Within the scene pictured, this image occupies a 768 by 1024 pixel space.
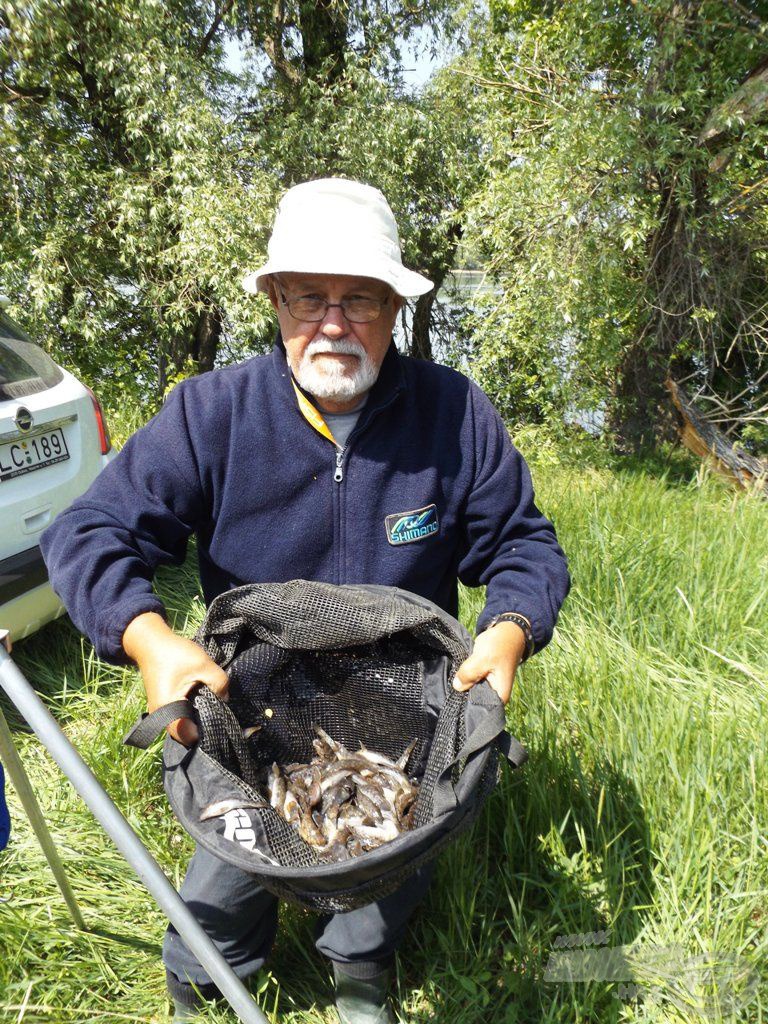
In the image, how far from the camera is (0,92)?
7664 mm

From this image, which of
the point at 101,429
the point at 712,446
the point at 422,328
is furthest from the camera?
the point at 422,328

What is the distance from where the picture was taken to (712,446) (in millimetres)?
6953

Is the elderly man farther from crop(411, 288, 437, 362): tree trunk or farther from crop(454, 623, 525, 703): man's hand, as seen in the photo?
crop(411, 288, 437, 362): tree trunk

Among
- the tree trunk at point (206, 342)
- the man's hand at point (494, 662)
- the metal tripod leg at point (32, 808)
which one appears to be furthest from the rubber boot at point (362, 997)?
the tree trunk at point (206, 342)

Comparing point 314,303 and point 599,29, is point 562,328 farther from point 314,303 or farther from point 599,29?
point 314,303

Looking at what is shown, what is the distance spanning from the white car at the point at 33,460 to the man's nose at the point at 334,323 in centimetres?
177

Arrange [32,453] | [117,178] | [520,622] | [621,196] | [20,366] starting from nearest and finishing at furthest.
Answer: [520,622], [32,453], [20,366], [621,196], [117,178]

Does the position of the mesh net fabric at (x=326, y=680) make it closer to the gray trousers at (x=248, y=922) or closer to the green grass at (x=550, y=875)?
the gray trousers at (x=248, y=922)

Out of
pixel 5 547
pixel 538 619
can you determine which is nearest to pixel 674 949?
pixel 538 619

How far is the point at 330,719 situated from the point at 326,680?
114 mm

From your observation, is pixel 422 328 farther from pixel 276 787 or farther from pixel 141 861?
pixel 141 861

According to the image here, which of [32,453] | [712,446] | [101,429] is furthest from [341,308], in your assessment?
[712,446]

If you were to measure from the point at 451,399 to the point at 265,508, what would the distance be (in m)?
0.58

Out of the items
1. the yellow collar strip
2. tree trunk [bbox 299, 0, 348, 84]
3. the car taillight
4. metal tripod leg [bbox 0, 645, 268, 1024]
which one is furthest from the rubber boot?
tree trunk [bbox 299, 0, 348, 84]
